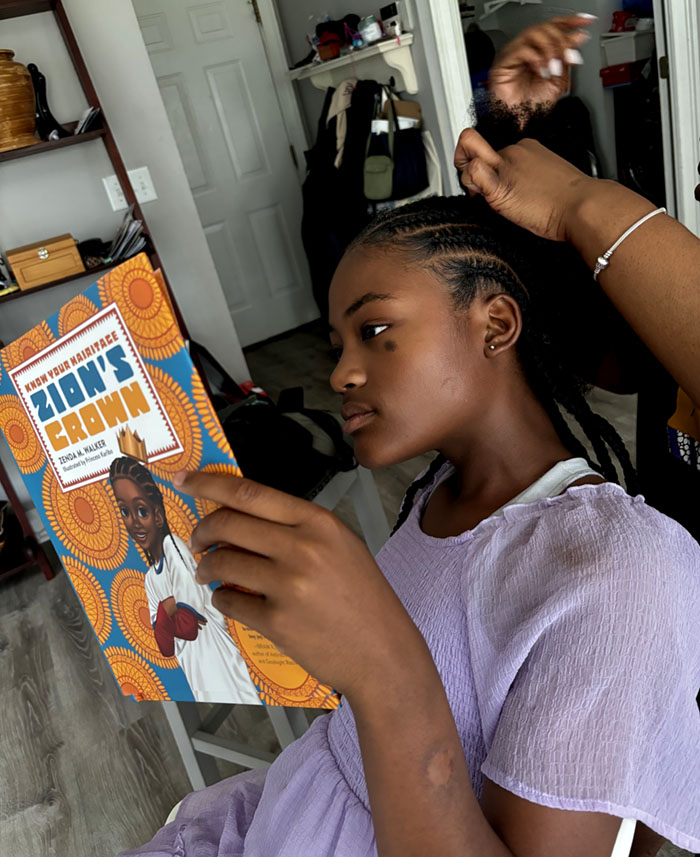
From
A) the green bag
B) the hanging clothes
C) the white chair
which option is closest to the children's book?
the white chair

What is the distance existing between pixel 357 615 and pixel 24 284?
269 cm

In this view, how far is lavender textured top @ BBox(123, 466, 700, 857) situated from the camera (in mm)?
459

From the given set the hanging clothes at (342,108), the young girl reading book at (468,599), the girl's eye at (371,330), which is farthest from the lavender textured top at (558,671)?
the hanging clothes at (342,108)

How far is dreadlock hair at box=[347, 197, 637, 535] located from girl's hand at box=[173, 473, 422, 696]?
395 mm

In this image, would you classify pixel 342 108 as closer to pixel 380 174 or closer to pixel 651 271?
pixel 380 174

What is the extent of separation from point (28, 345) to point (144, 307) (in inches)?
7.4

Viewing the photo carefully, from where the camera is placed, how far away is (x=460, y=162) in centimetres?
76

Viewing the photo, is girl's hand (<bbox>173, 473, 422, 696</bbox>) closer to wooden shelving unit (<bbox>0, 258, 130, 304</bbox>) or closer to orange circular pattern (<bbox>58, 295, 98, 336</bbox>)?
orange circular pattern (<bbox>58, 295, 98, 336</bbox>)

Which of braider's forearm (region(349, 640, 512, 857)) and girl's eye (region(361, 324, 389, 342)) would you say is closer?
braider's forearm (region(349, 640, 512, 857))

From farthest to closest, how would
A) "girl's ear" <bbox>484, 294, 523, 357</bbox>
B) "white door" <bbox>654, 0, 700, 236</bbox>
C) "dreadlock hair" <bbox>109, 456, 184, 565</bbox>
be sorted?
"white door" <bbox>654, 0, 700, 236</bbox> < "girl's ear" <bbox>484, 294, 523, 357</bbox> < "dreadlock hair" <bbox>109, 456, 184, 565</bbox>

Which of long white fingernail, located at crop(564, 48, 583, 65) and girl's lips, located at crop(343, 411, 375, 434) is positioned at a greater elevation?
long white fingernail, located at crop(564, 48, 583, 65)

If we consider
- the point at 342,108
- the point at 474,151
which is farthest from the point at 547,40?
the point at 342,108

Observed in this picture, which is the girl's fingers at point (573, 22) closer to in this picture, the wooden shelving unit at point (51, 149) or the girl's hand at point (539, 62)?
the girl's hand at point (539, 62)

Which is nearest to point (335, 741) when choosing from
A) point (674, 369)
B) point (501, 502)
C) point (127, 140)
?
point (501, 502)
